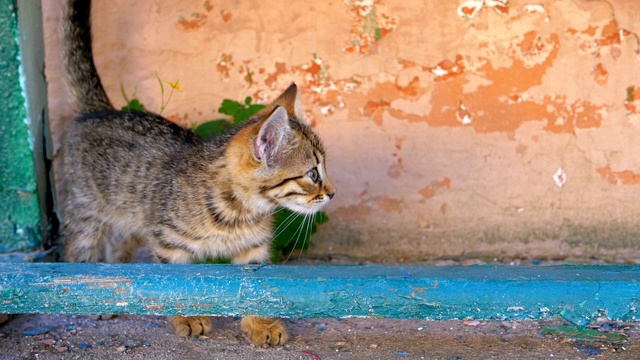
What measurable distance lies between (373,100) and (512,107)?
905 mm

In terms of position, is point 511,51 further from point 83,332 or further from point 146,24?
point 83,332

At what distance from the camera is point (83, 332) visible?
425 centimetres

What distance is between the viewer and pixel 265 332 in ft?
13.2

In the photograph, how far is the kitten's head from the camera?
3990mm

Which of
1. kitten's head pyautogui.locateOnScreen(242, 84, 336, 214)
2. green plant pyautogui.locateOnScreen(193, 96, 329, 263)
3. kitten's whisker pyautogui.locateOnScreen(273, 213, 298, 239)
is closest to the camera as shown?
kitten's head pyautogui.locateOnScreen(242, 84, 336, 214)

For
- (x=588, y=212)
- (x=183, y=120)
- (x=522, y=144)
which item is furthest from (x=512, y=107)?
(x=183, y=120)

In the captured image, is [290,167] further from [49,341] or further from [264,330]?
[49,341]

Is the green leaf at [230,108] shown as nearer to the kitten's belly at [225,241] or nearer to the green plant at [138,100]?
the green plant at [138,100]

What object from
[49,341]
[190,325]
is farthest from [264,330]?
[49,341]

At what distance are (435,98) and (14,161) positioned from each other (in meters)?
2.65

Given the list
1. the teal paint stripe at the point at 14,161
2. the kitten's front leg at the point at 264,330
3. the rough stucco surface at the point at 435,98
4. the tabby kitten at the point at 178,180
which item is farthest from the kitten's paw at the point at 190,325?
the rough stucco surface at the point at 435,98

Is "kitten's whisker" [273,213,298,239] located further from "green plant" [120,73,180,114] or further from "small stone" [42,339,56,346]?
"small stone" [42,339,56,346]

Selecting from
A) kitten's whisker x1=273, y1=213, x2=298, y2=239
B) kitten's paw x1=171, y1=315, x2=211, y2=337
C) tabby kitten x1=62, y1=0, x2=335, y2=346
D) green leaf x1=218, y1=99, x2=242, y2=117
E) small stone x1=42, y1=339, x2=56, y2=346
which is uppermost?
green leaf x1=218, y1=99, x2=242, y2=117

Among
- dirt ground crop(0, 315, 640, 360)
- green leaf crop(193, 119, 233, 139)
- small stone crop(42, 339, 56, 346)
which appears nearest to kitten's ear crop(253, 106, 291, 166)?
dirt ground crop(0, 315, 640, 360)
